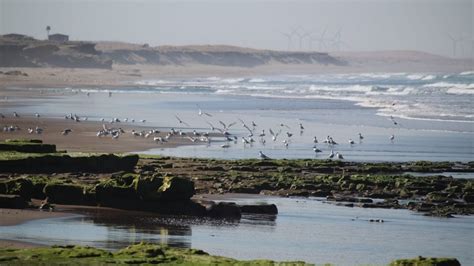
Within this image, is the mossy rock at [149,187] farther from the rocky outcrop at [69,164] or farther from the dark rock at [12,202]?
the rocky outcrop at [69,164]

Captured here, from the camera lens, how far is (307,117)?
54281 mm

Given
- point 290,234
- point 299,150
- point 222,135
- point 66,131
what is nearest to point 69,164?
point 290,234

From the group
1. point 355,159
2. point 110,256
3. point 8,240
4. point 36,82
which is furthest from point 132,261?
point 36,82

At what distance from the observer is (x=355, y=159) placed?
1289 inches

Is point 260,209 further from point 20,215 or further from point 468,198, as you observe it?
point 468,198

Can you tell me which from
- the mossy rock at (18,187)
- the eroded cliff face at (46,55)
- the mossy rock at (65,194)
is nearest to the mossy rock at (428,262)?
the mossy rock at (65,194)

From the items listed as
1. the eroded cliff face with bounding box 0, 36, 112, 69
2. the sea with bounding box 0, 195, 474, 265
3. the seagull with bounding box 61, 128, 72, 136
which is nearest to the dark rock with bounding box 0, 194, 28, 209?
the sea with bounding box 0, 195, 474, 265

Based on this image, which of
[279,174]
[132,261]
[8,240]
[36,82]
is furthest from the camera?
[36,82]

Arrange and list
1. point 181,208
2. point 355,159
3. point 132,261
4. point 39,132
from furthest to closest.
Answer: point 39,132 < point 355,159 < point 181,208 < point 132,261

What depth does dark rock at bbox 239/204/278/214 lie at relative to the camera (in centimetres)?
2167

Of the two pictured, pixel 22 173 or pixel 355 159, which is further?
pixel 355 159

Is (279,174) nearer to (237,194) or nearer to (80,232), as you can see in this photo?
(237,194)

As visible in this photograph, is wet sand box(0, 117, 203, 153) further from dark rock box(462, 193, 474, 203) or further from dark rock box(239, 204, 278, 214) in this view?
dark rock box(462, 193, 474, 203)

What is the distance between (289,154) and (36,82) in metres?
60.5
